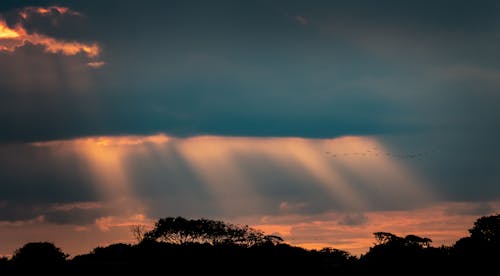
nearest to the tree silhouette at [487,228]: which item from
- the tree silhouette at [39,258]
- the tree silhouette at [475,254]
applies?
the tree silhouette at [475,254]

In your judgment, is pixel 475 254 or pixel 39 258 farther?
pixel 39 258

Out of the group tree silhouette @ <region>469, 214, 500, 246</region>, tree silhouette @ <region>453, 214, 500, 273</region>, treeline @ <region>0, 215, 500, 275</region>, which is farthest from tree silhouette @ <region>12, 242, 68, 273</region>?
tree silhouette @ <region>469, 214, 500, 246</region>

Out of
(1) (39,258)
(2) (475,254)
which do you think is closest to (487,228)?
(2) (475,254)

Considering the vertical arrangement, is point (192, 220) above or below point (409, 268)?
above

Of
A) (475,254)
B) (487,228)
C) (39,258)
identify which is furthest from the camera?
(487,228)

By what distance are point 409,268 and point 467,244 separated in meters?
22.2

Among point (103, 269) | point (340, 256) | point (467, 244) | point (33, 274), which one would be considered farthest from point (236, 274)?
point (340, 256)

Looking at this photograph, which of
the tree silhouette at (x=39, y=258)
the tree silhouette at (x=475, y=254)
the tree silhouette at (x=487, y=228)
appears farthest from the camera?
the tree silhouette at (x=487, y=228)

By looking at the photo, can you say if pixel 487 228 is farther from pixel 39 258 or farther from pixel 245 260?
pixel 39 258

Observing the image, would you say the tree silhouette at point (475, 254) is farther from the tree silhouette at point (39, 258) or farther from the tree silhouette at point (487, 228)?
the tree silhouette at point (39, 258)

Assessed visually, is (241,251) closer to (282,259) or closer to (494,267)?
(282,259)

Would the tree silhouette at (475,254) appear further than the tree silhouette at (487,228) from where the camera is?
No

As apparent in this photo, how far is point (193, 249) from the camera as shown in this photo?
141 metres

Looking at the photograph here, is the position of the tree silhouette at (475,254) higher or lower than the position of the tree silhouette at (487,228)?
lower
